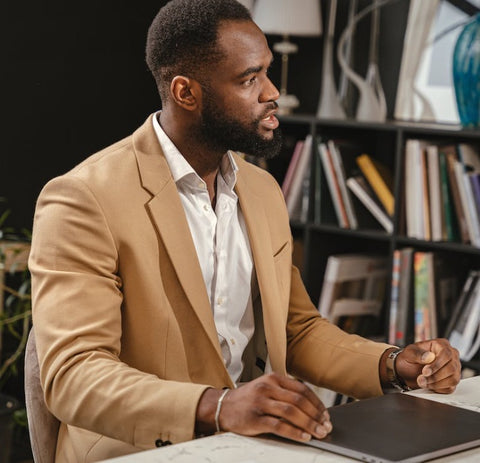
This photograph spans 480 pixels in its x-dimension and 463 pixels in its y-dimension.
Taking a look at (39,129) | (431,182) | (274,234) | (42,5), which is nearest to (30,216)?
(39,129)

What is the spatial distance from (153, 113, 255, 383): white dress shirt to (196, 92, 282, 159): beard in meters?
0.08

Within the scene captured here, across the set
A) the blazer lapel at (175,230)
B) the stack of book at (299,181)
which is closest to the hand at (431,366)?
the blazer lapel at (175,230)

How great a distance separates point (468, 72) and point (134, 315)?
183 cm

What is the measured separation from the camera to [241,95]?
1.90 m

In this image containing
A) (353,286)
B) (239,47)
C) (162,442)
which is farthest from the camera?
(353,286)

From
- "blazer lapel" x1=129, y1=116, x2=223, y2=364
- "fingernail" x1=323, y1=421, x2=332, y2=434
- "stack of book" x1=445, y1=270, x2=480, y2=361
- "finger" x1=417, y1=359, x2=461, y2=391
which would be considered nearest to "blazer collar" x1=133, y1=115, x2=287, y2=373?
"blazer lapel" x1=129, y1=116, x2=223, y2=364

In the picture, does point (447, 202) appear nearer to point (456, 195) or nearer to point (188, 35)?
point (456, 195)

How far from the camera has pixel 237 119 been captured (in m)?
1.91

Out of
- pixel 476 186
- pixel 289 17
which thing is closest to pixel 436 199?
pixel 476 186

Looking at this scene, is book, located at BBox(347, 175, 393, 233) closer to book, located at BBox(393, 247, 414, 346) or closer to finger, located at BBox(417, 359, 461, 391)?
book, located at BBox(393, 247, 414, 346)

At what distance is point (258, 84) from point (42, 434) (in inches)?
31.3

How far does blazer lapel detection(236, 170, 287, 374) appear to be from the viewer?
1.88 meters

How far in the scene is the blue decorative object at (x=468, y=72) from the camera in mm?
3117

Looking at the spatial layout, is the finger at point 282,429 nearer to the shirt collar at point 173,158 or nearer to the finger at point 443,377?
the finger at point 443,377
